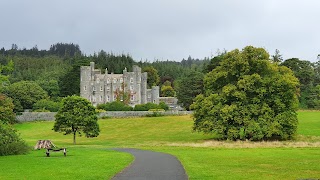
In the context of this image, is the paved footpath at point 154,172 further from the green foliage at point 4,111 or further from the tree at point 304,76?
the tree at point 304,76

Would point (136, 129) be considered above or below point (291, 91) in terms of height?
below

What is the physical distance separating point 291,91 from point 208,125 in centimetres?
1047

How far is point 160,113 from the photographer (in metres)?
89.5

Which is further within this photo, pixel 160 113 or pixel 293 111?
pixel 160 113

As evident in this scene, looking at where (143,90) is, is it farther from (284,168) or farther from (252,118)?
(284,168)

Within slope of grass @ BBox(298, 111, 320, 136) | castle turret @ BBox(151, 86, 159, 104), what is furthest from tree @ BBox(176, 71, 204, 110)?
slope of grass @ BBox(298, 111, 320, 136)

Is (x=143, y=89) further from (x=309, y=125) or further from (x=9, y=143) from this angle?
(x=9, y=143)

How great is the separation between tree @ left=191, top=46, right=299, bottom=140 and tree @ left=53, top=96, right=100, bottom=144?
13125mm

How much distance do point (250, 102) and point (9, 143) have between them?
2856cm

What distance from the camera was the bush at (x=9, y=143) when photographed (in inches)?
1307

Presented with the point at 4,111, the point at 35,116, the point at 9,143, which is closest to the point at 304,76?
the point at 35,116

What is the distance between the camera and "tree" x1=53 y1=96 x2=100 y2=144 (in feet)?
180

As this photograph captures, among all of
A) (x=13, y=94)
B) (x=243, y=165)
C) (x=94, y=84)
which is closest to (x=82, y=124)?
(x=243, y=165)

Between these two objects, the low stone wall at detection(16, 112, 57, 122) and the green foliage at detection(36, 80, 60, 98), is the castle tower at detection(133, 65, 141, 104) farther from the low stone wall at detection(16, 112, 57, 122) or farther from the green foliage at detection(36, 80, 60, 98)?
the low stone wall at detection(16, 112, 57, 122)
